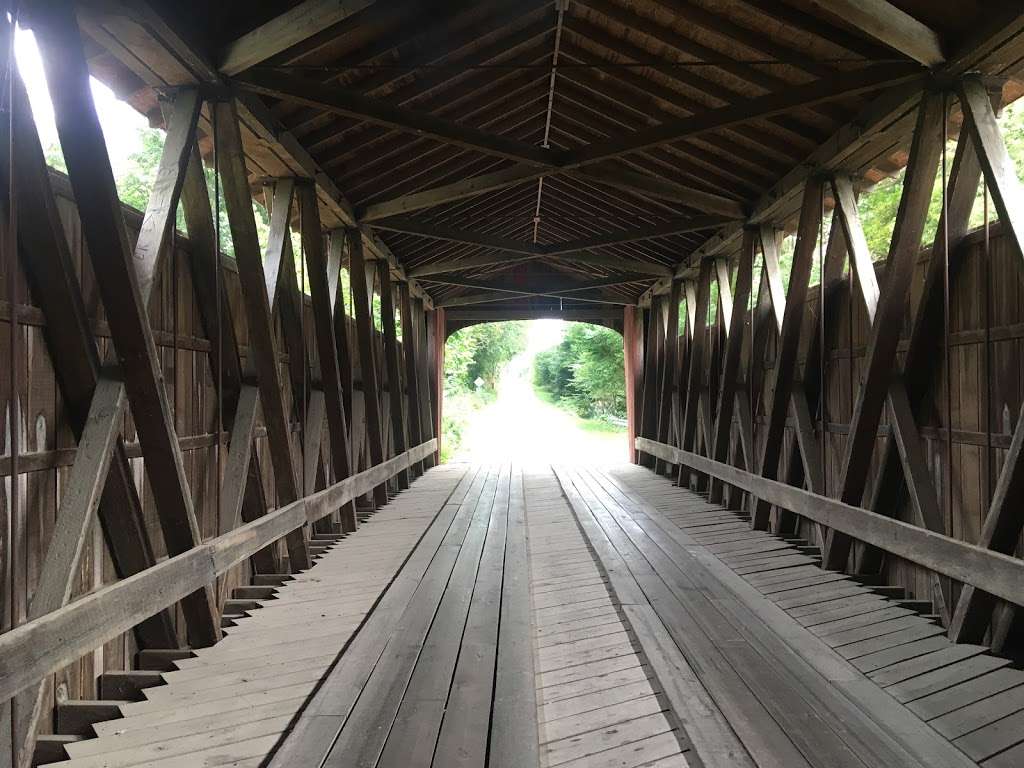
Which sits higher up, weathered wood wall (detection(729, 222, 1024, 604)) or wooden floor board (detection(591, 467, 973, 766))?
weathered wood wall (detection(729, 222, 1024, 604))

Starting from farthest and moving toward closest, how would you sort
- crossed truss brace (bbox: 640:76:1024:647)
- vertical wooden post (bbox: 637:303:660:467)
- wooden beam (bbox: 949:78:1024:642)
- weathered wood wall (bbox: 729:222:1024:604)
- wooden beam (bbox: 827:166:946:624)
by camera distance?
1. vertical wooden post (bbox: 637:303:660:467)
2. wooden beam (bbox: 827:166:946:624)
3. weathered wood wall (bbox: 729:222:1024:604)
4. crossed truss brace (bbox: 640:76:1024:647)
5. wooden beam (bbox: 949:78:1024:642)

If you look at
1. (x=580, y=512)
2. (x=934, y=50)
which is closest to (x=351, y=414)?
(x=580, y=512)

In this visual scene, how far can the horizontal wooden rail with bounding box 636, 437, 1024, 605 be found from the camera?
9.00 ft

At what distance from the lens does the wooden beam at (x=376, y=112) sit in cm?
366

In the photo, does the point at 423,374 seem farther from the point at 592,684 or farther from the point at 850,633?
the point at 592,684

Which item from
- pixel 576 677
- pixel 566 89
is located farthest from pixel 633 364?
pixel 576 677

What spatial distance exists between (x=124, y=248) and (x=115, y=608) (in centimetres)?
124

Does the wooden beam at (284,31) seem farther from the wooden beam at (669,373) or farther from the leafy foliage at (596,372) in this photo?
the leafy foliage at (596,372)

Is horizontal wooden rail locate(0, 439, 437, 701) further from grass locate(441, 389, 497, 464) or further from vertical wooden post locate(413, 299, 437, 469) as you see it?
grass locate(441, 389, 497, 464)

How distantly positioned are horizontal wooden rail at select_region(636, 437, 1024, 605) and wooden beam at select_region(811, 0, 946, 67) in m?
2.23

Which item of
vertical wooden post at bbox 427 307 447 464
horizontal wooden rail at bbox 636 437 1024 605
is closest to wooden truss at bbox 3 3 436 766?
horizontal wooden rail at bbox 636 437 1024 605

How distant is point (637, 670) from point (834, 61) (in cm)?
314

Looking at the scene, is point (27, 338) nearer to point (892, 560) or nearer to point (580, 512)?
point (892, 560)

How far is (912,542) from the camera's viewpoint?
135 inches
